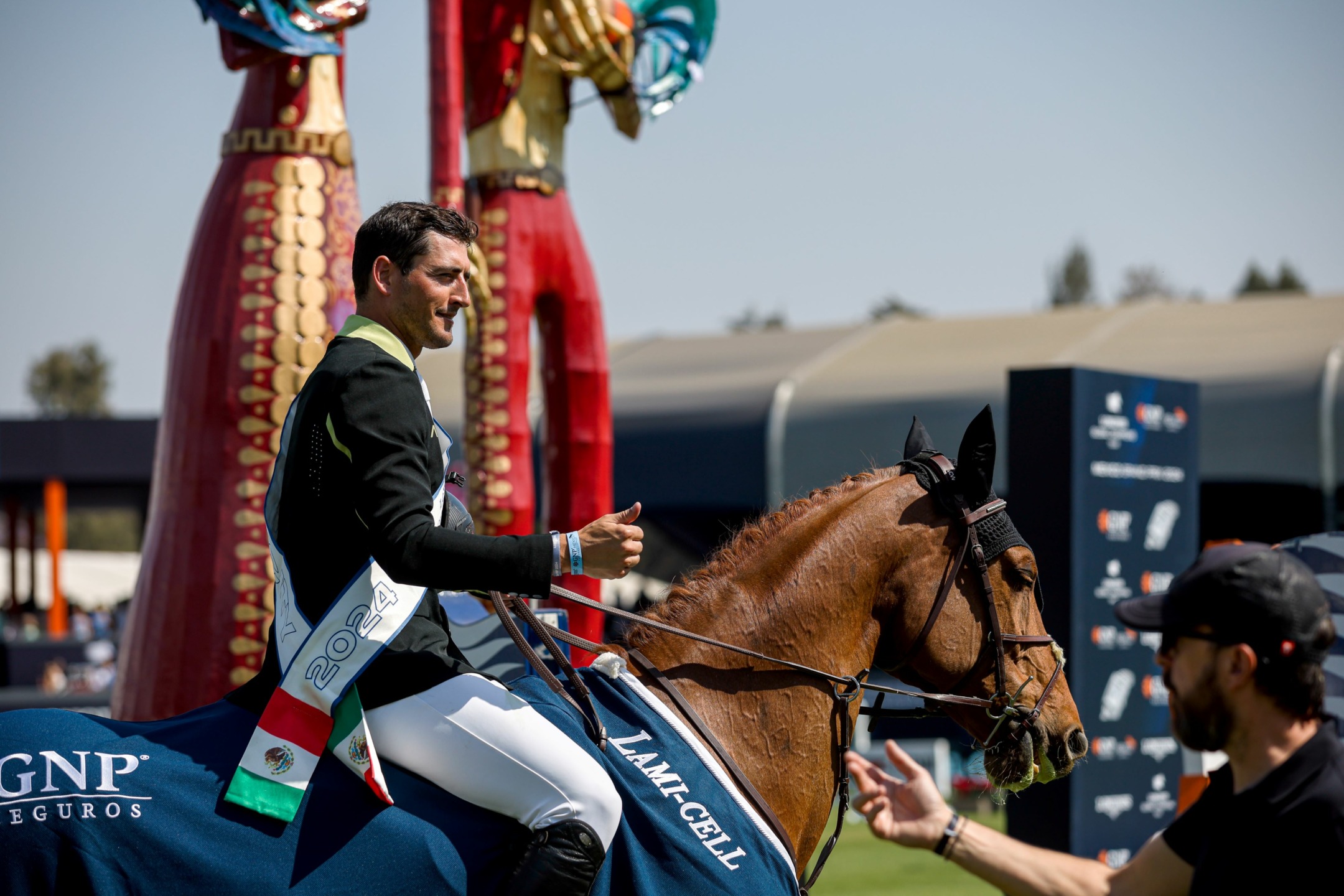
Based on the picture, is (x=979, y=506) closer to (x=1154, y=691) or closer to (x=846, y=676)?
(x=846, y=676)

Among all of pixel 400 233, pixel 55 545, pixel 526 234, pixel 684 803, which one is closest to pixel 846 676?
pixel 684 803

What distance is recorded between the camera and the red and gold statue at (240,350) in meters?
5.45

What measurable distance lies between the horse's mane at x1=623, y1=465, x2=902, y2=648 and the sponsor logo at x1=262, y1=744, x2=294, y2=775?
0.97m

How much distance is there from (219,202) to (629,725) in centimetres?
356

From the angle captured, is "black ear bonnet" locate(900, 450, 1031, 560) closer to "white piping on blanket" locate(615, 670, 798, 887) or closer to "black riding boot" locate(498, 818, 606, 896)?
"white piping on blanket" locate(615, 670, 798, 887)

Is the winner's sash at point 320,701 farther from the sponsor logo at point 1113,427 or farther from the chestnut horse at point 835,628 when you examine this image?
the sponsor logo at point 1113,427

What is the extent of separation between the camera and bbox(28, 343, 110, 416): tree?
233ft

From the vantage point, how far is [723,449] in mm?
16766

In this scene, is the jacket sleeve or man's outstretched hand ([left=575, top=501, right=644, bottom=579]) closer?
the jacket sleeve

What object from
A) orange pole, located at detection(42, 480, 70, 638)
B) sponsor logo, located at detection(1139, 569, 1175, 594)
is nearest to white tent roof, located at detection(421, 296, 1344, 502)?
sponsor logo, located at detection(1139, 569, 1175, 594)

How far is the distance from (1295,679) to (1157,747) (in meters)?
4.91

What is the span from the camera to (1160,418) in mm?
7148

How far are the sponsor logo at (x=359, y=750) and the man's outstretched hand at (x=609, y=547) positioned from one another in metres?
0.58

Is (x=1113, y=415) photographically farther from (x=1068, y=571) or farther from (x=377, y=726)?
(x=377, y=726)
